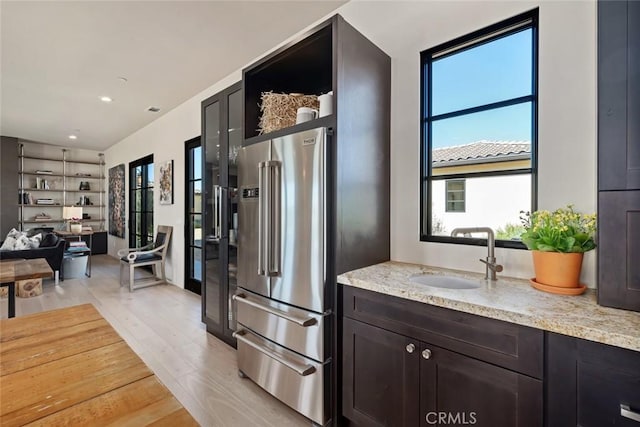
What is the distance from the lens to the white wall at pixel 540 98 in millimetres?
1445

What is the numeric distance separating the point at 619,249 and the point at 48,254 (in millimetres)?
6661

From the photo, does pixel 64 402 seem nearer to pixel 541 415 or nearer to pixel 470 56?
pixel 541 415

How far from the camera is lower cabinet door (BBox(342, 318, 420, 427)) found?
140cm

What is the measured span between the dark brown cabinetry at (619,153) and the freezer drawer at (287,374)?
1.39 m

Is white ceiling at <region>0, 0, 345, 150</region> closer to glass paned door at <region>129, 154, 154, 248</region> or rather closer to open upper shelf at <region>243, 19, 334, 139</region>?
open upper shelf at <region>243, 19, 334, 139</region>

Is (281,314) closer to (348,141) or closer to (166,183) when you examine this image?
(348,141)

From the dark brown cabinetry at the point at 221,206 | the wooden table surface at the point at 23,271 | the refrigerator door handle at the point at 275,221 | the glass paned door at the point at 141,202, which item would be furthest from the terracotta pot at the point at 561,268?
the glass paned door at the point at 141,202

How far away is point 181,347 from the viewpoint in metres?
2.76

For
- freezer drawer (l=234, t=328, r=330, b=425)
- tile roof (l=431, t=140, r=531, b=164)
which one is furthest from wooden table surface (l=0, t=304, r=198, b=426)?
tile roof (l=431, t=140, r=531, b=164)

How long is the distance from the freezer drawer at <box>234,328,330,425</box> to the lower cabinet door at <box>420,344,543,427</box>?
0.58m

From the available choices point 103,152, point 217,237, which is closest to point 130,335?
point 217,237

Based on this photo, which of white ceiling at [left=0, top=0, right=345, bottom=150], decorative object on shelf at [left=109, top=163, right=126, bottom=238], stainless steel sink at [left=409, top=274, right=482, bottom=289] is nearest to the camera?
stainless steel sink at [left=409, top=274, right=482, bottom=289]

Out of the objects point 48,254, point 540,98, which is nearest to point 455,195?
point 540,98

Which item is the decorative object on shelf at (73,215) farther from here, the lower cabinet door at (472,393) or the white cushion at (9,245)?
the lower cabinet door at (472,393)
